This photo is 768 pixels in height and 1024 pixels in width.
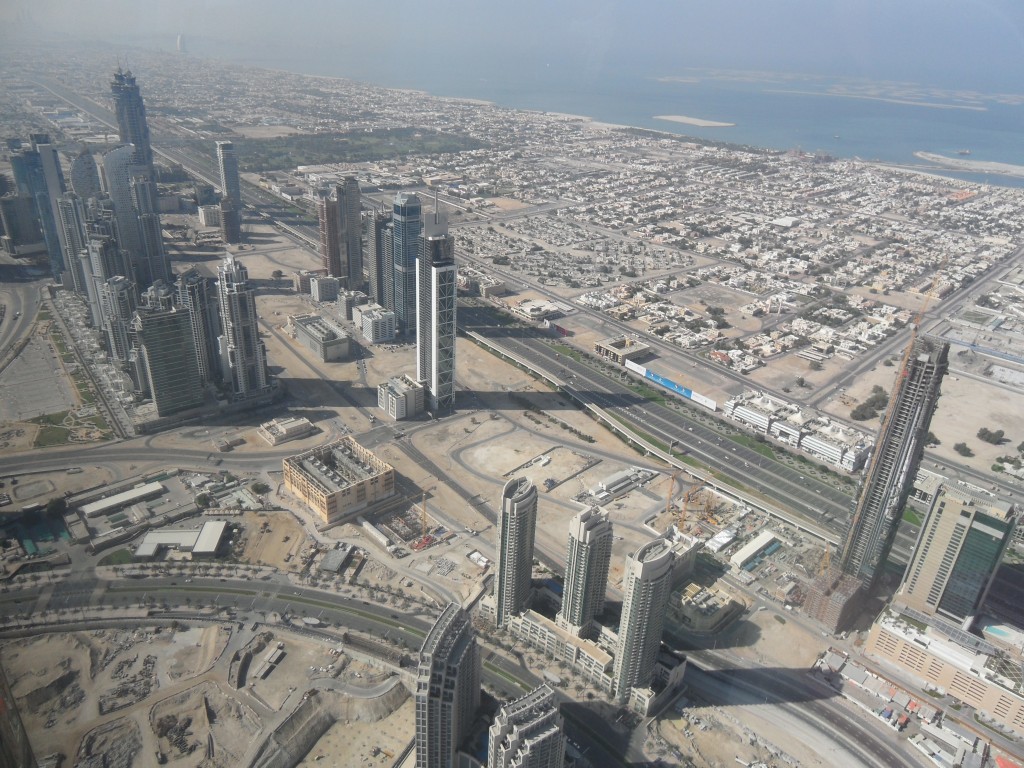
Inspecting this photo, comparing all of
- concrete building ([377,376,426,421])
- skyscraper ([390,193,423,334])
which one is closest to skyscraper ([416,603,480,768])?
concrete building ([377,376,426,421])

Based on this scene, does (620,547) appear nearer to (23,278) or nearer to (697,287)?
(697,287)

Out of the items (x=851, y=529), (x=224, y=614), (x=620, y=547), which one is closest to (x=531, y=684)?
(x=620, y=547)

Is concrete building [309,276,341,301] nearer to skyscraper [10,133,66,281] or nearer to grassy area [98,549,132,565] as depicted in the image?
skyscraper [10,133,66,281]

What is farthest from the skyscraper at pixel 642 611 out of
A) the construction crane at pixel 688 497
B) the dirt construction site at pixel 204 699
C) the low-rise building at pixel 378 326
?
the low-rise building at pixel 378 326

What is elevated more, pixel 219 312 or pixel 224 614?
pixel 219 312

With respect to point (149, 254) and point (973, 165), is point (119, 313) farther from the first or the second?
point (973, 165)

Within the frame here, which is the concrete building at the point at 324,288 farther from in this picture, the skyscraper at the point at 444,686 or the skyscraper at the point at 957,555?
the skyscraper at the point at 957,555

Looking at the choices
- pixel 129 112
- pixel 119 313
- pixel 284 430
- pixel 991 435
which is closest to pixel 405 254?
pixel 284 430
